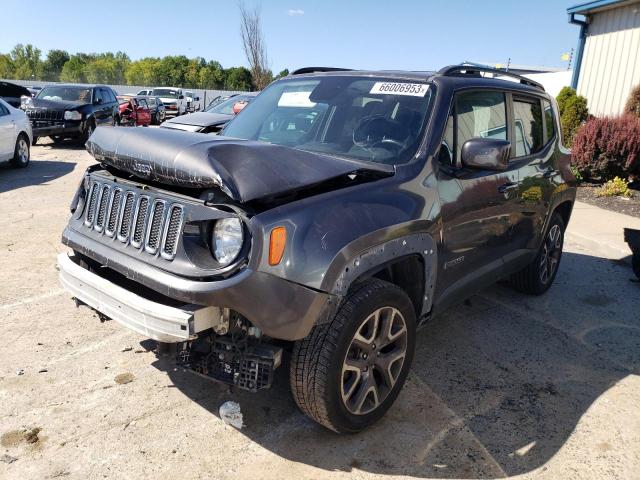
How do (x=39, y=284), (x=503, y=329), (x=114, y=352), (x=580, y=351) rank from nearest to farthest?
(x=114, y=352) < (x=580, y=351) < (x=503, y=329) < (x=39, y=284)

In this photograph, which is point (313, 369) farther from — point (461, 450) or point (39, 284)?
point (39, 284)

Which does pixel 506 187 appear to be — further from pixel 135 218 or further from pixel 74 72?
pixel 74 72

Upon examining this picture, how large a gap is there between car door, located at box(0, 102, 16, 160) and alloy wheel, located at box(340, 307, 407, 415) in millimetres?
10096

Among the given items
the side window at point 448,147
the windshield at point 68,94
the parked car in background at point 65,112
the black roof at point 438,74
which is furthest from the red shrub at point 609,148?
the windshield at point 68,94

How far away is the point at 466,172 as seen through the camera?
3566mm

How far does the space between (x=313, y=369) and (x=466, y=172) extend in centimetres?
169

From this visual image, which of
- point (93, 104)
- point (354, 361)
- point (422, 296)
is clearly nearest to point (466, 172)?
point (422, 296)

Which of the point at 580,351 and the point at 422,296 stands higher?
the point at 422,296

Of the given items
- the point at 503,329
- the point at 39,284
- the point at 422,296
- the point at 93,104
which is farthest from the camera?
the point at 93,104

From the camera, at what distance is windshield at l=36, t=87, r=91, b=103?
1603cm

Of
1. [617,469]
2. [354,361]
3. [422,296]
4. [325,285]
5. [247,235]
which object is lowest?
[617,469]

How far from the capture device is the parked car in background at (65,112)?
1487 cm

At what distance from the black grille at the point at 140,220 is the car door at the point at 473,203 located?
66.5 inches

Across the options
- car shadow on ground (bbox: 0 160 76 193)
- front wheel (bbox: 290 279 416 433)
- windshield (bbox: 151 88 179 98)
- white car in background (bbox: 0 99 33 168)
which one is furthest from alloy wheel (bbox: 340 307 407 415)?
windshield (bbox: 151 88 179 98)
